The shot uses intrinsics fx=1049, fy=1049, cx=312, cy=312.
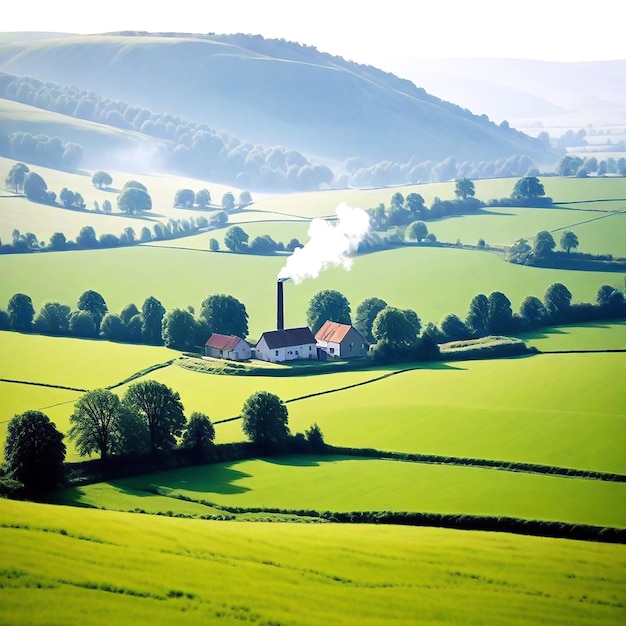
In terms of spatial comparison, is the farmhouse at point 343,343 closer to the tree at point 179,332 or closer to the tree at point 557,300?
the tree at point 179,332

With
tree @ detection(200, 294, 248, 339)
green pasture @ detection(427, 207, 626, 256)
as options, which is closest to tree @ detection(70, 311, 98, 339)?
tree @ detection(200, 294, 248, 339)

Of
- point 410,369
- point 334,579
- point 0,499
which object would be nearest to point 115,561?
point 334,579

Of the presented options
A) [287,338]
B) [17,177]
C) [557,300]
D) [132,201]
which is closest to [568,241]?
[557,300]

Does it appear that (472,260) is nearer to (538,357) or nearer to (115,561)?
(538,357)

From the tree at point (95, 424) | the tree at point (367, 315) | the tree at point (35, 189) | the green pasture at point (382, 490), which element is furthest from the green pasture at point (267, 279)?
the green pasture at point (382, 490)

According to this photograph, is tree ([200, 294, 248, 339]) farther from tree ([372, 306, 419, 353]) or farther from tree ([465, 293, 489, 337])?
tree ([465, 293, 489, 337])
